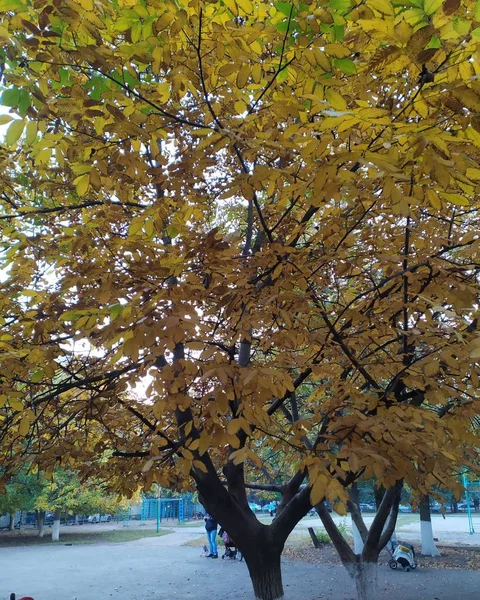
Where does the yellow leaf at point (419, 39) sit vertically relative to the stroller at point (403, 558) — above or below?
above

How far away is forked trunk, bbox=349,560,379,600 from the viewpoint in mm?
5293

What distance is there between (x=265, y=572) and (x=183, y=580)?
842 centimetres

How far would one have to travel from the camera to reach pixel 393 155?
1.63 m

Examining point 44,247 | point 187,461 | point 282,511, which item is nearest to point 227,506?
point 282,511

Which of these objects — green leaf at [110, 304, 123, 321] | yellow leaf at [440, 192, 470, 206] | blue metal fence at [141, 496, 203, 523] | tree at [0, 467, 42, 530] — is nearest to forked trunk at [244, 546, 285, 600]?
green leaf at [110, 304, 123, 321]

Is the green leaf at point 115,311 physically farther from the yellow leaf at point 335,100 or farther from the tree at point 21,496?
the tree at point 21,496

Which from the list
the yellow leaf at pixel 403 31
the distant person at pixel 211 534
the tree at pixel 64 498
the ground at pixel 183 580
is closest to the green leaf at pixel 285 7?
the yellow leaf at pixel 403 31

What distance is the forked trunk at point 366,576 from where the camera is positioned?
17.4 ft

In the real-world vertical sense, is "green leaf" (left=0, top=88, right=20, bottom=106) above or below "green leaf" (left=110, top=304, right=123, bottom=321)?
above

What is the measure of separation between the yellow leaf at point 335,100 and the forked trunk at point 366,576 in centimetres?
529

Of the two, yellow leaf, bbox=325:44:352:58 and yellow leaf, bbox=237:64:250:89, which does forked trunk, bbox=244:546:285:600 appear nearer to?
yellow leaf, bbox=237:64:250:89

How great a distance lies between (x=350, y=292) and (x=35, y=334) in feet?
10.1

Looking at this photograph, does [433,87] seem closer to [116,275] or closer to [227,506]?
[116,275]

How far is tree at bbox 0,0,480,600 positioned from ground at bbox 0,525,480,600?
6411 millimetres
